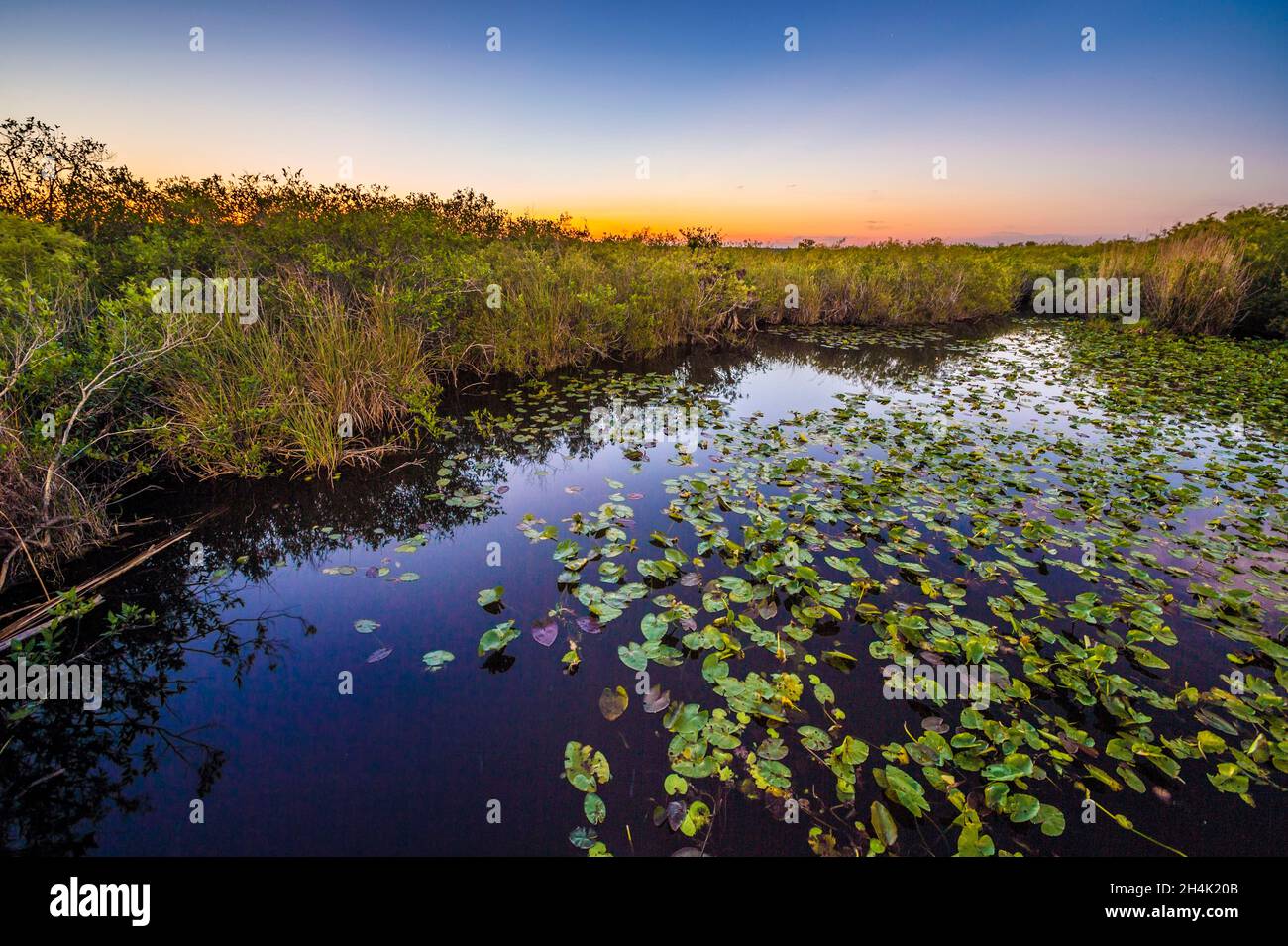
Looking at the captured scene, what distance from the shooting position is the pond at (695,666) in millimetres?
2070

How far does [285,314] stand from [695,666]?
744 cm

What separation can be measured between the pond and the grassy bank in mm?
671

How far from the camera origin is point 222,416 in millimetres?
4836

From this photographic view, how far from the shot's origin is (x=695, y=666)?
282 centimetres

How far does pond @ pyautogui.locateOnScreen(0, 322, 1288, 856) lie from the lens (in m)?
2.07

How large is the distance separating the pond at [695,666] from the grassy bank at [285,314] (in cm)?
67

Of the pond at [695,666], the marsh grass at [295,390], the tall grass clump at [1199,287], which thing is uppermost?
the tall grass clump at [1199,287]

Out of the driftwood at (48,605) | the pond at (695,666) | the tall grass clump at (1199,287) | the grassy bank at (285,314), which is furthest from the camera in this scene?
the tall grass clump at (1199,287)

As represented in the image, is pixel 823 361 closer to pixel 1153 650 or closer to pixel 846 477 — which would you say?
pixel 846 477

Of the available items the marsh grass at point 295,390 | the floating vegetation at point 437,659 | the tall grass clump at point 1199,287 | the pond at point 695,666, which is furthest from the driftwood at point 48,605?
the tall grass clump at point 1199,287

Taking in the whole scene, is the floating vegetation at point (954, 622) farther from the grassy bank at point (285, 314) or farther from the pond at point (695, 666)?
the grassy bank at point (285, 314)

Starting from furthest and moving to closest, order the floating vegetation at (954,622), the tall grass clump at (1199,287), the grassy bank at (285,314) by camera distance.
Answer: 1. the tall grass clump at (1199,287)
2. the grassy bank at (285,314)
3. the floating vegetation at (954,622)
